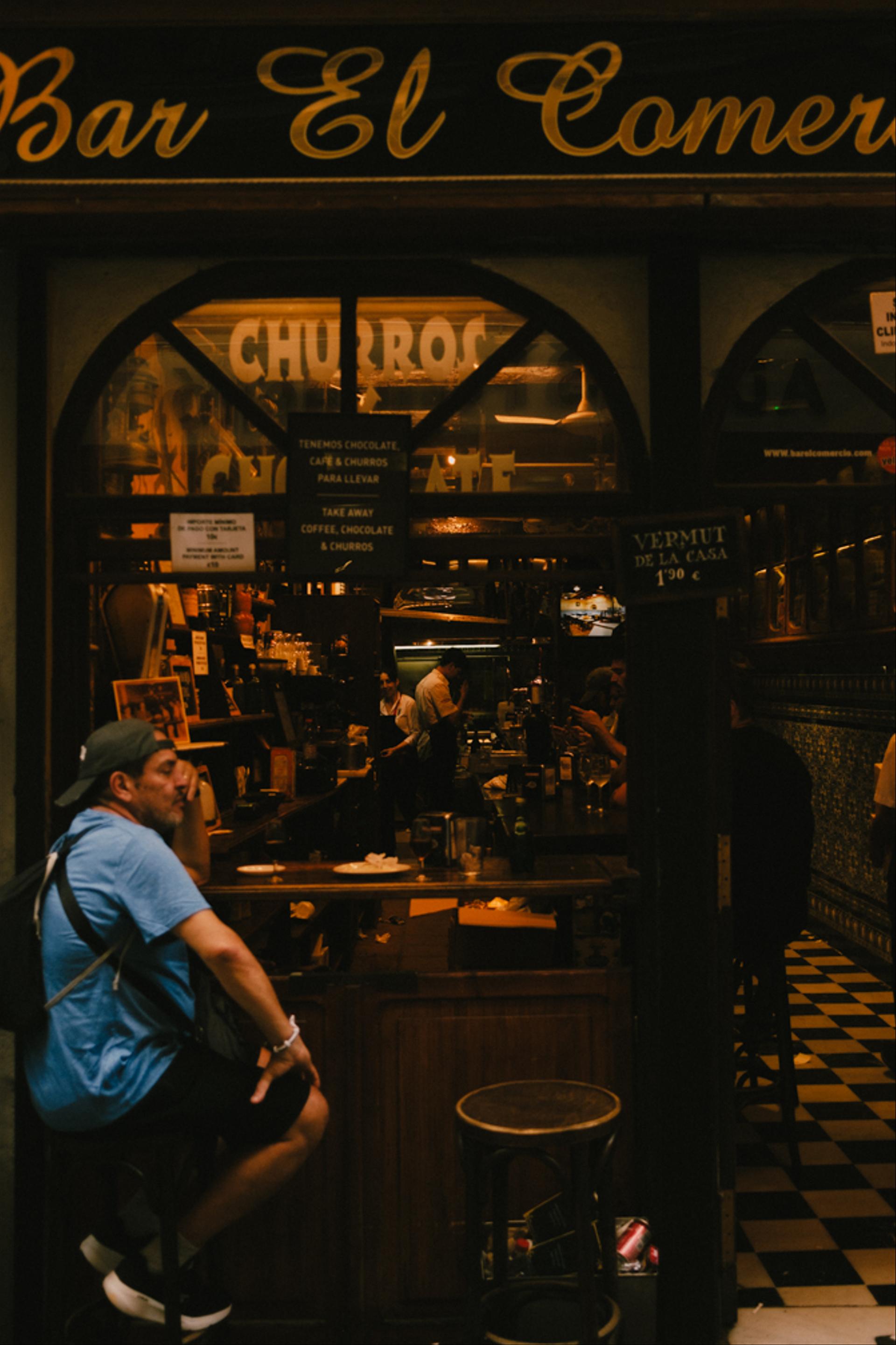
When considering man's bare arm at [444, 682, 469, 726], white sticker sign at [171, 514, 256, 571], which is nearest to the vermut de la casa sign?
white sticker sign at [171, 514, 256, 571]

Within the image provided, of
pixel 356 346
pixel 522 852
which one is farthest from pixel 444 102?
pixel 522 852

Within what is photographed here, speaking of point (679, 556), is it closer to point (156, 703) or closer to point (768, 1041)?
point (156, 703)

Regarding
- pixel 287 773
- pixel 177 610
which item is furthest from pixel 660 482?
pixel 287 773

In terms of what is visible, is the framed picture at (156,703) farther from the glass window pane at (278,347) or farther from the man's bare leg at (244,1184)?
the man's bare leg at (244,1184)

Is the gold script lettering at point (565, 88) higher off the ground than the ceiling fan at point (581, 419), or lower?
higher

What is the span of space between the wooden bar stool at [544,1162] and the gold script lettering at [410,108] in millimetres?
2809

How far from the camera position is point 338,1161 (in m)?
3.57

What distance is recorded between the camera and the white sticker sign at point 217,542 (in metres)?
3.72

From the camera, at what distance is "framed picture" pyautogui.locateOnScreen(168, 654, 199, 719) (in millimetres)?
5656

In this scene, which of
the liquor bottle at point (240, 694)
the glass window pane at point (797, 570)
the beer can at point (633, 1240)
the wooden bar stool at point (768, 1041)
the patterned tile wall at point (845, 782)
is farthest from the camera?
the glass window pane at point (797, 570)

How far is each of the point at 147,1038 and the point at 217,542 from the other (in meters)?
1.61

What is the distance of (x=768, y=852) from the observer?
4.78m

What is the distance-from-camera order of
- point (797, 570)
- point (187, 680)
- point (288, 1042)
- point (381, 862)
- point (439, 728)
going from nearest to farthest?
1. point (288, 1042)
2. point (381, 862)
3. point (187, 680)
4. point (797, 570)
5. point (439, 728)

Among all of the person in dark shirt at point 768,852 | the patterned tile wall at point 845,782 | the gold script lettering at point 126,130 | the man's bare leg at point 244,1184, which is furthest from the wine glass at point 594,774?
the gold script lettering at point 126,130
